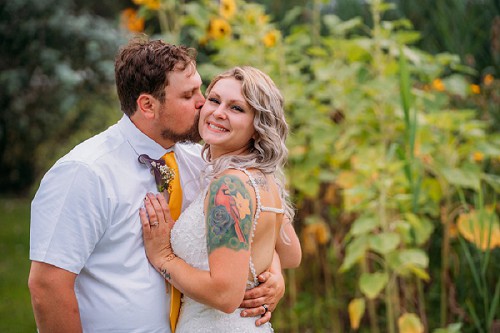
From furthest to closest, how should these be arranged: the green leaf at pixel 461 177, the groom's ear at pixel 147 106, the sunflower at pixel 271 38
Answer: the sunflower at pixel 271 38
the green leaf at pixel 461 177
the groom's ear at pixel 147 106

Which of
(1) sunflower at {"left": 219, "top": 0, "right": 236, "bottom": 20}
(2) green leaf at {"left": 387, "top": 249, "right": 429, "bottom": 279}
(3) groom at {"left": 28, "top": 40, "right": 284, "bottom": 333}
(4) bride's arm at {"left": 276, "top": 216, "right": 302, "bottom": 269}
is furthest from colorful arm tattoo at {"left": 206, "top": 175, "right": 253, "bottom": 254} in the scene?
(1) sunflower at {"left": 219, "top": 0, "right": 236, "bottom": 20}

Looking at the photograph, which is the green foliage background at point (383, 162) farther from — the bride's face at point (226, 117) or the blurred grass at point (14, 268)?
the bride's face at point (226, 117)

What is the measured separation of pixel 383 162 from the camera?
3.37 meters

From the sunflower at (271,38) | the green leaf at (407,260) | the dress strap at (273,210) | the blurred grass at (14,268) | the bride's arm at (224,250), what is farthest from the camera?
the blurred grass at (14,268)

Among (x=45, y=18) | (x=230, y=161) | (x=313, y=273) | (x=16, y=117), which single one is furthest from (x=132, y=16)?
(x=230, y=161)

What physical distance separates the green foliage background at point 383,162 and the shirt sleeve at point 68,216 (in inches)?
54.0

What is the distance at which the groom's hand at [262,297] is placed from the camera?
89.3 inches

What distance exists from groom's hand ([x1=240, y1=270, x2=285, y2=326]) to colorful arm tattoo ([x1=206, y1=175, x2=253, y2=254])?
0.26m

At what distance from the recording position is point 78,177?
2.11 metres

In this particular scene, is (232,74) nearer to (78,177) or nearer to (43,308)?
(78,177)

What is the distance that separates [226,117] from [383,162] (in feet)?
4.52

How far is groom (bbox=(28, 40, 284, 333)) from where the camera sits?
6.84 ft

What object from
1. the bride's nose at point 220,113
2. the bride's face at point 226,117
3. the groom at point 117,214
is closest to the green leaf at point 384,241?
the groom at point 117,214

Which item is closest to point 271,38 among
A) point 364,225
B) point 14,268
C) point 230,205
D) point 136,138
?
point 364,225
